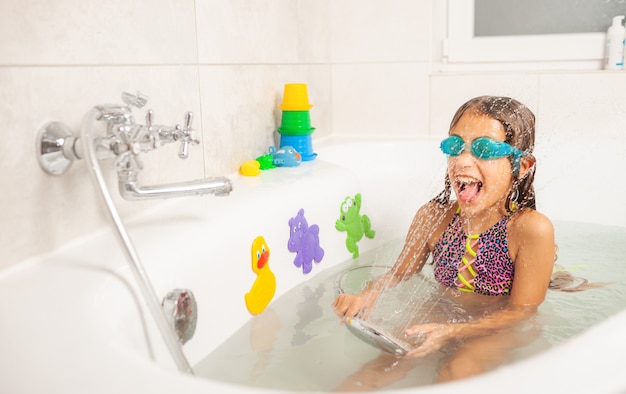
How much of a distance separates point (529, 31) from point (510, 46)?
84 mm

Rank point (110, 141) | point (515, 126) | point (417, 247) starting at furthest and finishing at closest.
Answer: point (417, 247) → point (515, 126) → point (110, 141)

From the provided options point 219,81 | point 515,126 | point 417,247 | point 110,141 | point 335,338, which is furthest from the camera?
point 219,81

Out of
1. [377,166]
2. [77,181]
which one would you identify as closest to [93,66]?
[77,181]

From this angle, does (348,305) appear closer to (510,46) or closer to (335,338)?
(335,338)

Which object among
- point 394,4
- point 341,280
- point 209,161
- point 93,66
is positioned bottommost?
point 341,280

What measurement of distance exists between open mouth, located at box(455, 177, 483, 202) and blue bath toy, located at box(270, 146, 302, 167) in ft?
1.97

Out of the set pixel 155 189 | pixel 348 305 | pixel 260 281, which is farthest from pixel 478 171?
pixel 155 189

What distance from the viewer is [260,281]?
1318 mm

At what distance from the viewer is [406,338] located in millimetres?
1114

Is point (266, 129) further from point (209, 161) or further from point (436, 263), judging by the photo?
point (436, 263)

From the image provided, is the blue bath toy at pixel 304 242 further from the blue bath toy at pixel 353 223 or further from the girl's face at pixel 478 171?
the girl's face at pixel 478 171

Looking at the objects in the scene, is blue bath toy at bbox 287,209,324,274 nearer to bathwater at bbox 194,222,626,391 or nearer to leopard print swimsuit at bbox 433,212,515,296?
bathwater at bbox 194,222,626,391

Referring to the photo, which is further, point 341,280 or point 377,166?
point 377,166

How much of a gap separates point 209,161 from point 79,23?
529mm
